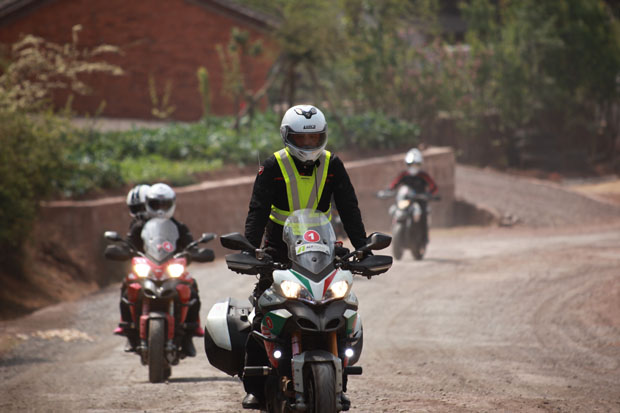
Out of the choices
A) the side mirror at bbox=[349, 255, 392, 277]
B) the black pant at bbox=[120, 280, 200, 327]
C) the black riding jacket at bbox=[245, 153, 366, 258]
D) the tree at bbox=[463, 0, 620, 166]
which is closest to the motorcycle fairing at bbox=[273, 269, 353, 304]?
the side mirror at bbox=[349, 255, 392, 277]

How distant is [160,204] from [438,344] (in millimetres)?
3752

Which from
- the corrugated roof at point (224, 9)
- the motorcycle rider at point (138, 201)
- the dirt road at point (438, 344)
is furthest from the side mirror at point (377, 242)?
the corrugated roof at point (224, 9)

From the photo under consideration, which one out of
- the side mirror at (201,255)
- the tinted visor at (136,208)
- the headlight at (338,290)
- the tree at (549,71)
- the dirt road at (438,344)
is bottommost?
the dirt road at (438,344)

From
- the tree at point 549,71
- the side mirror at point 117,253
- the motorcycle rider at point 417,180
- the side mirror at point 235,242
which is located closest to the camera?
the side mirror at point 235,242

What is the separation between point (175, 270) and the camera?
9.54 metres

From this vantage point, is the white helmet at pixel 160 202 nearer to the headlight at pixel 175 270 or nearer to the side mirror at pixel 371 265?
the headlight at pixel 175 270

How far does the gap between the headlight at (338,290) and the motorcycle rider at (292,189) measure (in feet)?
1.72

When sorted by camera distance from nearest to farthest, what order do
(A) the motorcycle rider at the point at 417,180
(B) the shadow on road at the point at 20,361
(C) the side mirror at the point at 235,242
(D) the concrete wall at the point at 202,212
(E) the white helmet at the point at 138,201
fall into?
Answer: (C) the side mirror at the point at 235,242
(E) the white helmet at the point at 138,201
(B) the shadow on road at the point at 20,361
(D) the concrete wall at the point at 202,212
(A) the motorcycle rider at the point at 417,180

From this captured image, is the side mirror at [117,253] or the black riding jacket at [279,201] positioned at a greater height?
the black riding jacket at [279,201]

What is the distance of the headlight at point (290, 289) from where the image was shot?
19.1 feet

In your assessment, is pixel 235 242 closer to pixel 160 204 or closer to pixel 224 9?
pixel 160 204

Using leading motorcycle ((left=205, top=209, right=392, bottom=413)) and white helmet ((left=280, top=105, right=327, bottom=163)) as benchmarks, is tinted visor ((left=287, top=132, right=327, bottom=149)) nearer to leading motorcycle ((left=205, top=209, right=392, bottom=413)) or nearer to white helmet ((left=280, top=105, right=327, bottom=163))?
white helmet ((left=280, top=105, right=327, bottom=163))

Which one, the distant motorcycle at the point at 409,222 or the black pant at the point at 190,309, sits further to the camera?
the distant motorcycle at the point at 409,222

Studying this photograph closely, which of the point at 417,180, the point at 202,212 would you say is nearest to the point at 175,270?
the point at 417,180
